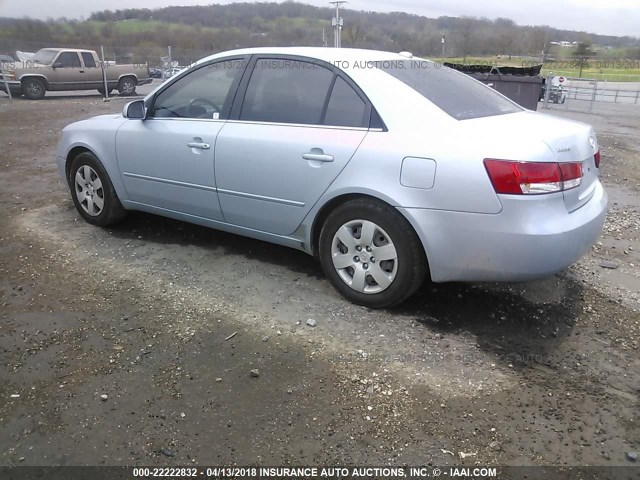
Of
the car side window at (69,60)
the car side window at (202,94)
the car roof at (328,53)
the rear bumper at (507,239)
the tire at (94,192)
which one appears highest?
the car roof at (328,53)

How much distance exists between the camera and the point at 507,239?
2.86 metres

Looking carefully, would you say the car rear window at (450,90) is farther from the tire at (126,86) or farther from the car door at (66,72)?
the tire at (126,86)

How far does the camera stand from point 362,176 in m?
3.19

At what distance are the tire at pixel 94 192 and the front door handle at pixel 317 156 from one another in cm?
220

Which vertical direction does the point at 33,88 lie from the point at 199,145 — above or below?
below

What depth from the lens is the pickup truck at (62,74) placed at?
17.6m

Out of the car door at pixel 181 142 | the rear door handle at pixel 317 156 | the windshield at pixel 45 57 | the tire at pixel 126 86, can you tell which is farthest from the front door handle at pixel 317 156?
the tire at pixel 126 86

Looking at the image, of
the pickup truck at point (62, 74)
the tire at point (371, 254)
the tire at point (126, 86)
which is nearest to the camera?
the tire at point (371, 254)

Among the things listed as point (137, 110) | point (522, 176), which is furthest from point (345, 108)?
point (137, 110)

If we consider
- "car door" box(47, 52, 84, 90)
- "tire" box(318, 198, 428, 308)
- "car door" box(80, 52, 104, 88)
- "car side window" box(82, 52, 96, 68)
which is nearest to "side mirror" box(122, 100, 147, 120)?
"tire" box(318, 198, 428, 308)

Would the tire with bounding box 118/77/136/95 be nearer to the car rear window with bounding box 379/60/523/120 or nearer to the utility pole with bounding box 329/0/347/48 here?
the utility pole with bounding box 329/0/347/48

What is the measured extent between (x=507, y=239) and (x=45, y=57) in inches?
795

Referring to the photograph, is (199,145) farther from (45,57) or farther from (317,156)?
(45,57)

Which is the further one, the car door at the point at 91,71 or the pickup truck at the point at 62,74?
the car door at the point at 91,71
